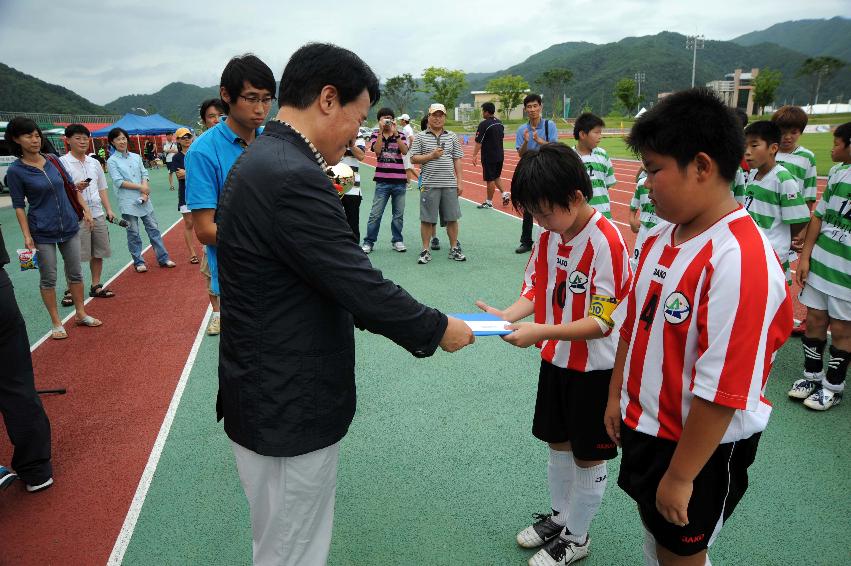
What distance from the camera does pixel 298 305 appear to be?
1482 mm

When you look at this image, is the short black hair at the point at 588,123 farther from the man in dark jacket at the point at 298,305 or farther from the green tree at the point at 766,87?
the green tree at the point at 766,87

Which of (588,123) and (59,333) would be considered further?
(588,123)

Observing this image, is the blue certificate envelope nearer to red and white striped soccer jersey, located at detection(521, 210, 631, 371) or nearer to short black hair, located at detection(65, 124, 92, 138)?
red and white striped soccer jersey, located at detection(521, 210, 631, 371)

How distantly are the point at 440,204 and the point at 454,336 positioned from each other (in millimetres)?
5765

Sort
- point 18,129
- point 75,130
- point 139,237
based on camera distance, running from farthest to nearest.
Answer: point 139,237, point 75,130, point 18,129

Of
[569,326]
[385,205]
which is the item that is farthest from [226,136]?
[385,205]

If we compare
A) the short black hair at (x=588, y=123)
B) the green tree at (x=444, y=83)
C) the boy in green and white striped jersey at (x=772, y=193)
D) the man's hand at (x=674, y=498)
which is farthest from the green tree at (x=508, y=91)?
the man's hand at (x=674, y=498)

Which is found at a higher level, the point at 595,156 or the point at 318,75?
the point at 318,75

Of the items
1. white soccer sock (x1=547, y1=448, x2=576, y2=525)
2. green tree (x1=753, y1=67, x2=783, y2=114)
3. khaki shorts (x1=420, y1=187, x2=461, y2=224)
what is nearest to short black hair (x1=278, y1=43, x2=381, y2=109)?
white soccer sock (x1=547, y1=448, x2=576, y2=525)

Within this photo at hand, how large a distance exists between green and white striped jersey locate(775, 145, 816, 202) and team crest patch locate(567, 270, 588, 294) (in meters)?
3.40

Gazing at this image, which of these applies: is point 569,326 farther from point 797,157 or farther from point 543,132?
point 543,132

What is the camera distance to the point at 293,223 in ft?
4.51

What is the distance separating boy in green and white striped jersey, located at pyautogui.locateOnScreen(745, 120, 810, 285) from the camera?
3994 millimetres

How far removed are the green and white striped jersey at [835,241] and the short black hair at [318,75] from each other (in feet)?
11.8
